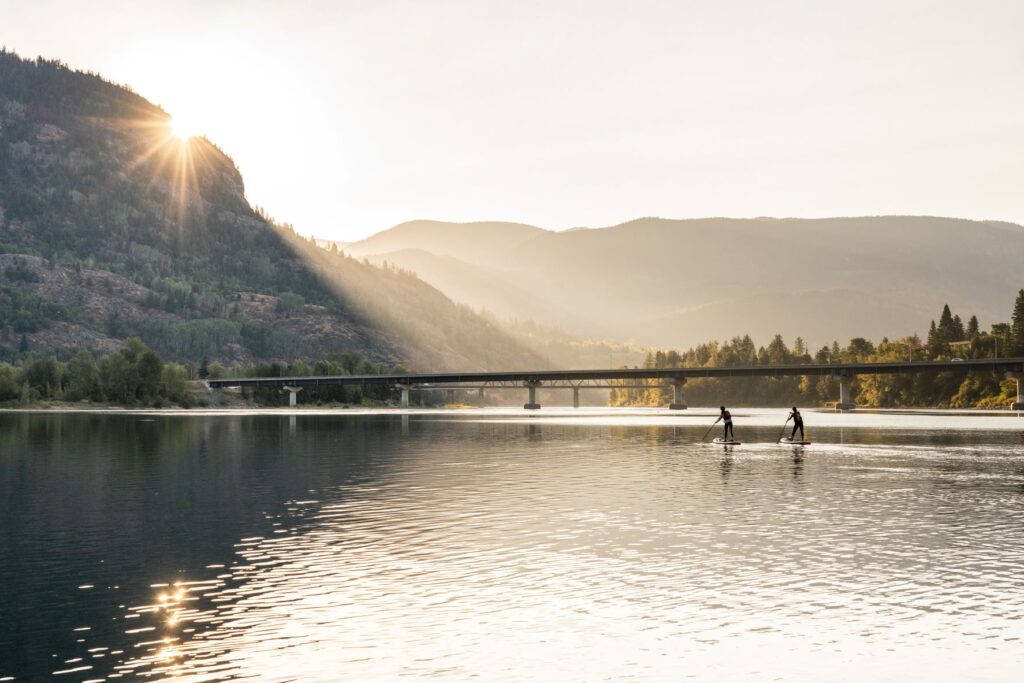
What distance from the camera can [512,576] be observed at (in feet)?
110

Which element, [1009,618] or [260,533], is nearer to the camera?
[1009,618]

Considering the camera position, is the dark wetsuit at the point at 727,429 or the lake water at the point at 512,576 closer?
the lake water at the point at 512,576

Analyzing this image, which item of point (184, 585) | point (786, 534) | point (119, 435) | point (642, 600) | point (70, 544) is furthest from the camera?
point (119, 435)

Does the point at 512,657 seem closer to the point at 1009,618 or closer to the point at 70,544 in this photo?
the point at 1009,618

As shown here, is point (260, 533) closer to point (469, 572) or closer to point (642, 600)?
point (469, 572)

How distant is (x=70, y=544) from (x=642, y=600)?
23.8 m

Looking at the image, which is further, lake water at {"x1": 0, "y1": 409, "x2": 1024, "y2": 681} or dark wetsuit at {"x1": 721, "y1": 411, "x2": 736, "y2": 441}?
dark wetsuit at {"x1": 721, "y1": 411, "x2": 736, "y2": 441}

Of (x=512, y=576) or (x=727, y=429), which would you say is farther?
(x=727, y=429)

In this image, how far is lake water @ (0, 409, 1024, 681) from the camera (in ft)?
78.2

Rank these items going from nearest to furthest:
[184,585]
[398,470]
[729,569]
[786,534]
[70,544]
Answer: [184,585], [729,569], [70,544], [786,534], [398,470]

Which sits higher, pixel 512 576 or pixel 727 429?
pixel 727 429

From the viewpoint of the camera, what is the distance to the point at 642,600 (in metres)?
30.1

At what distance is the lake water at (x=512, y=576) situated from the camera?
23844 millimetres

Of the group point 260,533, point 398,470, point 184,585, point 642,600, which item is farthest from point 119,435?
point 642,600
